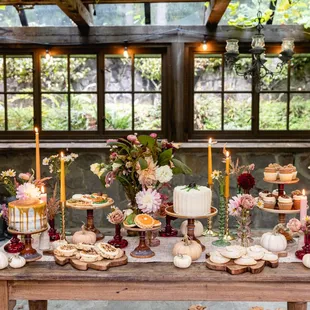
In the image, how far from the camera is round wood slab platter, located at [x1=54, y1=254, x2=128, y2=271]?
6.12 ft

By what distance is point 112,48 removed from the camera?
4.41 m

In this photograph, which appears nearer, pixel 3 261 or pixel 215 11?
pixel 3 261

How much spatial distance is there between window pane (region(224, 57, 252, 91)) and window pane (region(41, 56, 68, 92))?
1.54 metres

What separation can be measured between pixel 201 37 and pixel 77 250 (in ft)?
9.42

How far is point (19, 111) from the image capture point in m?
4.52

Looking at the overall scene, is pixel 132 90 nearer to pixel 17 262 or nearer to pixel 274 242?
pixel 274 242

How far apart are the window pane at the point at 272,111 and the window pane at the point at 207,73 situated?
1.50 ft

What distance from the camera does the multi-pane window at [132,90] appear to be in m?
4.45

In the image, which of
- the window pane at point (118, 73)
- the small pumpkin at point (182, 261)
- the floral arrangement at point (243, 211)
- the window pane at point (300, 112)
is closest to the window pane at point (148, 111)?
the window pane at point (118, 73)

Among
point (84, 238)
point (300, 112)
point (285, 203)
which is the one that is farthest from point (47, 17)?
point (285, 203)

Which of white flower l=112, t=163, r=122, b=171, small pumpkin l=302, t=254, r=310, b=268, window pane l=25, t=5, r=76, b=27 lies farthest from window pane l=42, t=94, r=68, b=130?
small pumpkin l=302, t=254, r=310, b=268

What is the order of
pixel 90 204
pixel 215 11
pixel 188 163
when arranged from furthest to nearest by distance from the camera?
pixel 188 163, pixel 215 11, pixel 90 204

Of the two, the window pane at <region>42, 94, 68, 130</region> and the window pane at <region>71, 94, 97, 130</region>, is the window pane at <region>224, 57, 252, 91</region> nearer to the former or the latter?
the window pane at <region>71, 94, 97, 130</region>

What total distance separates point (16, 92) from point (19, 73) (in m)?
0.19
